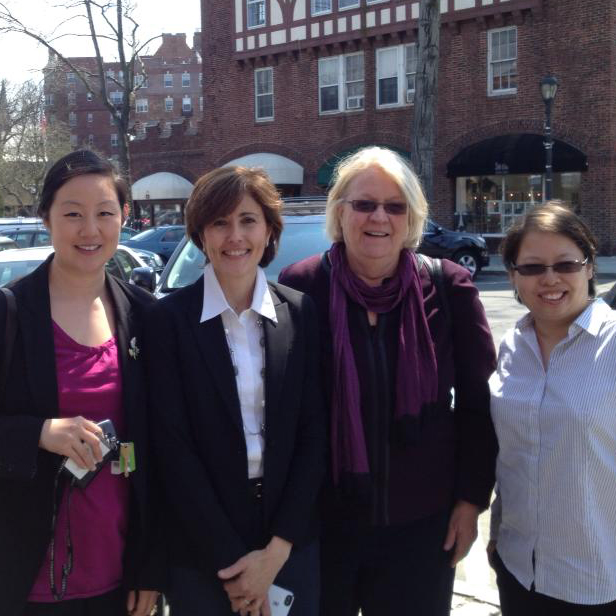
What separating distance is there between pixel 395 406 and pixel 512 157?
2058cm

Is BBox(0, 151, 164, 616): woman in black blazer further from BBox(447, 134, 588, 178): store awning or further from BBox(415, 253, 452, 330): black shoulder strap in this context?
BBox(447, 134, 588, 178): store awning

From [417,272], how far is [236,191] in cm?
68

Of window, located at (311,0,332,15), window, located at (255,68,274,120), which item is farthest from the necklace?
window, located at (255,68,274,120)

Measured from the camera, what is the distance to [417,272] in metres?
2.60

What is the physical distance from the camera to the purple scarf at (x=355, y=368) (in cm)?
240

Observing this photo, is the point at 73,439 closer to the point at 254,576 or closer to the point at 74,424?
the point at 74,424

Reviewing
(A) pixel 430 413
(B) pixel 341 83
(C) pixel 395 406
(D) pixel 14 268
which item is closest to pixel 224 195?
(C) pixel 395 406

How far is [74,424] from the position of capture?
6.93 ft

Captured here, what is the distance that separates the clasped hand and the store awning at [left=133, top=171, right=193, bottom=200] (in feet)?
97.7

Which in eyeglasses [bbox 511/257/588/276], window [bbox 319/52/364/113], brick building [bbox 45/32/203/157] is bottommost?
eyeglasses [bbox 511/257/588/276]

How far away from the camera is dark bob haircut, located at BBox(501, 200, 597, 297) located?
95.4 inches

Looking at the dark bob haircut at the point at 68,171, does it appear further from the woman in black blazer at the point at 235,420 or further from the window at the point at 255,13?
the window at the point at 255,13

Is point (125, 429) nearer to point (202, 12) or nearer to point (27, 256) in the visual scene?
point (27, 256)

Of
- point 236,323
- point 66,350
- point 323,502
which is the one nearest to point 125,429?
point 66,350
